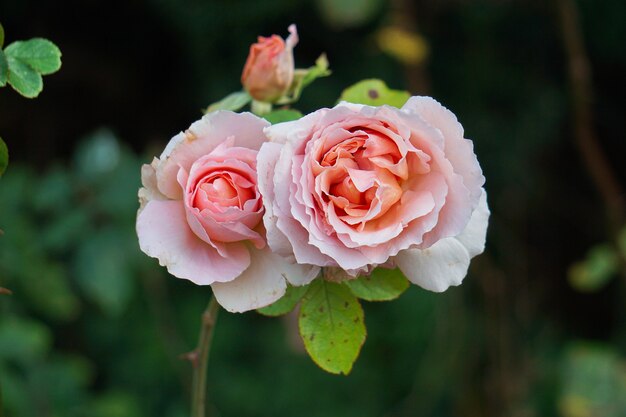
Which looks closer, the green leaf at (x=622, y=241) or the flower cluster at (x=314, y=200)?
the flower cluster at (x=314, y=200)

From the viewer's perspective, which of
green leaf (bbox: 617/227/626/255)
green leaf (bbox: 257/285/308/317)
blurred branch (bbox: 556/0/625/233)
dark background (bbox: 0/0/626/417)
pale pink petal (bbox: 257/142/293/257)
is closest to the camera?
A: pale pink petal (bbox: 257/142/293/257)

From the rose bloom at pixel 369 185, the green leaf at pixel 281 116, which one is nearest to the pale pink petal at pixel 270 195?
the rose bloom at pixel 369 185

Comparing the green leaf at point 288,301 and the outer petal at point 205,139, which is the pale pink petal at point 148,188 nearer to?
the outer petal at point 205,139

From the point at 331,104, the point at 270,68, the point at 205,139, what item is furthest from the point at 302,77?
the point at 331,104

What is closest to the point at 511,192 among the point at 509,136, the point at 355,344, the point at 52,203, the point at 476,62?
the point at 509,136

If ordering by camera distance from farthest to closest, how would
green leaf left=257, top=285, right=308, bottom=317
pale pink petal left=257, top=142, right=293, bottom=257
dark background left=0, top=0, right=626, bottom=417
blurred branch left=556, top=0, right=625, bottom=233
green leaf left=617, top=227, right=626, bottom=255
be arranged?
dark background left=0, top=0, right=626, bottom=417
green leaf left=617, top=227, right=626, bottom=255
blurred branch left=556, top=0, right=625, bottom=233
green leaf left=257, top=285, right=308, bottom=317
pale pink petal left=257, top=142, right=293, bottom=257

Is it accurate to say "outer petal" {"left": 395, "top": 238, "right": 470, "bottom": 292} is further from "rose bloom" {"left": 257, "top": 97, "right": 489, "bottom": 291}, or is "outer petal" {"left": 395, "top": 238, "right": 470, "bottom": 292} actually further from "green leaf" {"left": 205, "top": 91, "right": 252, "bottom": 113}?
"green leaf" {"left": 205, "top": 91, "right": 252, "bottom": 113}

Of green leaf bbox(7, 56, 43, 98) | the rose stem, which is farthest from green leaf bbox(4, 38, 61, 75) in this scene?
the rose stem

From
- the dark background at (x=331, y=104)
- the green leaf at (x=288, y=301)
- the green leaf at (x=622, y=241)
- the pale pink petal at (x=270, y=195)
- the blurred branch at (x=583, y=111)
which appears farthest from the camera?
the dark background at (x=331, y=104)
